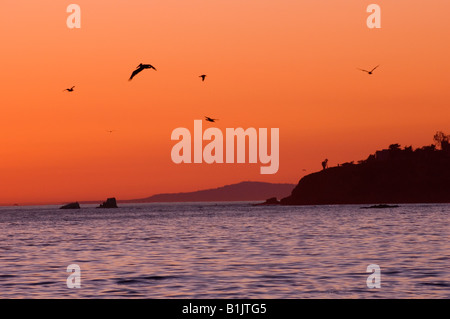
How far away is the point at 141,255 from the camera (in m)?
51.3

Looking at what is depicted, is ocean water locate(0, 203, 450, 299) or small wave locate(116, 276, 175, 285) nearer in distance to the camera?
ocean water locate(0, 203, 450, 299)

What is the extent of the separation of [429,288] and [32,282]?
18.2 meters

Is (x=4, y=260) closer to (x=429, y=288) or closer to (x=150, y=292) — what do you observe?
(x=150, y=292)

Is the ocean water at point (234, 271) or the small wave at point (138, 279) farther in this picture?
the small wave at point (138, 279)

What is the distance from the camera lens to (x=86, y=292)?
1168 inches

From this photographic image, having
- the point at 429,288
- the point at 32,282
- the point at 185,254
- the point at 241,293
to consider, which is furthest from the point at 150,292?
the point at 185,254

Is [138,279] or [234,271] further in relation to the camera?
[234,271]
